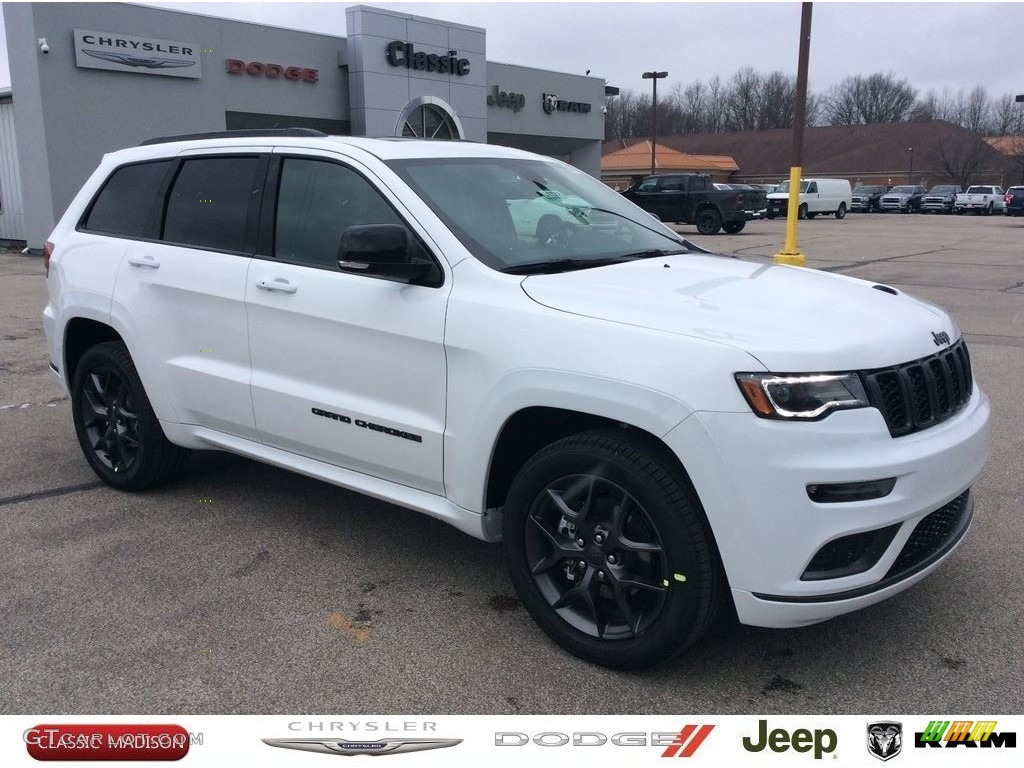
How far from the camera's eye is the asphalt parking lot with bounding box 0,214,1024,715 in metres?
3.03

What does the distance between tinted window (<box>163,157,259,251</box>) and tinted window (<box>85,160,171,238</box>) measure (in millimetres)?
187

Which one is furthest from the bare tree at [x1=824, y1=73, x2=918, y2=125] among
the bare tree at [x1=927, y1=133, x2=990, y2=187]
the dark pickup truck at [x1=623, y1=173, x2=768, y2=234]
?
the dark pickup truck at [x1=623, y1=173, x2=768, y2=234]

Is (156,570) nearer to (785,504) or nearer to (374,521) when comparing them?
(374,521)

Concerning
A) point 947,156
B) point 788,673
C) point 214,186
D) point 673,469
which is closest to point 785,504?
point 673,469

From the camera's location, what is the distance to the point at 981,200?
157 ft

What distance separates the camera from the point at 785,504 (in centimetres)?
273

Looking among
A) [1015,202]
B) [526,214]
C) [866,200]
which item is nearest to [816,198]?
[1015,202]

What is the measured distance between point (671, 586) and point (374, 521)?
2.04 metres

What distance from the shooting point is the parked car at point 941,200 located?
49.6 metres

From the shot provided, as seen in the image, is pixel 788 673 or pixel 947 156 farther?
pixel 947 156

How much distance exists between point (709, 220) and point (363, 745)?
27.5 metres

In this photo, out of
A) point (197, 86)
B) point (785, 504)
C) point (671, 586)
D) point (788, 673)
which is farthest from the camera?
point (197, 86)

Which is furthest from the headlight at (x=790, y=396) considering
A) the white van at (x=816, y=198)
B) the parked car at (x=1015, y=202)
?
the parked car at (x=1015, y=202)

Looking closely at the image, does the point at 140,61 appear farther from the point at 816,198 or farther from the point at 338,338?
the point at 816,198
